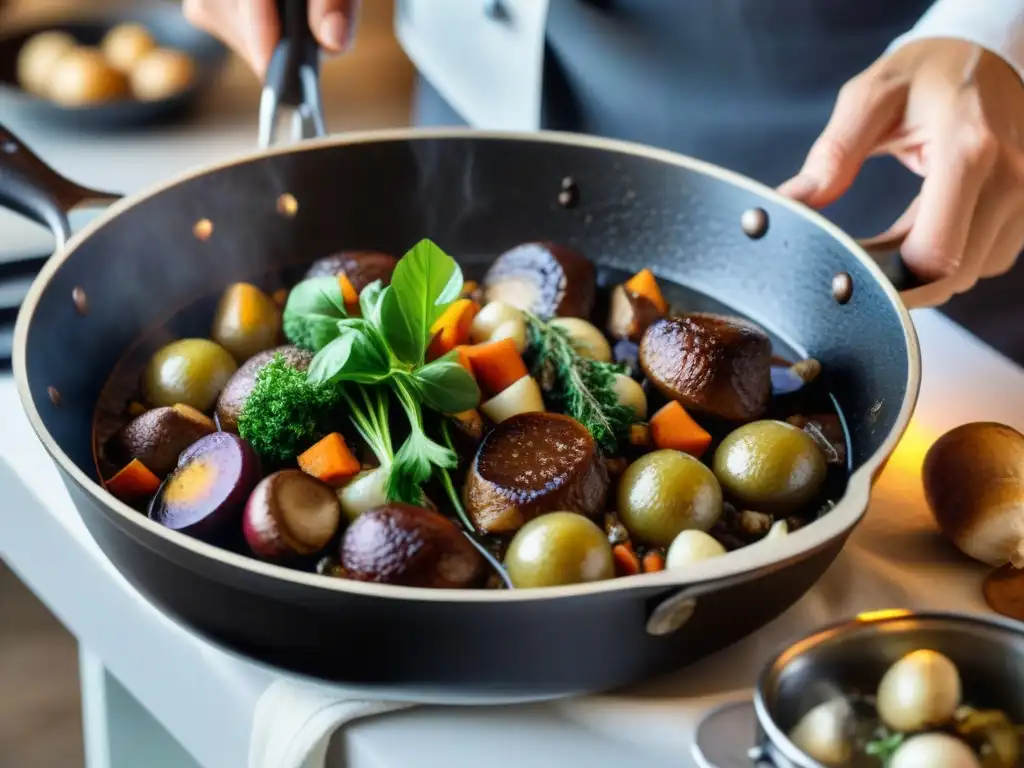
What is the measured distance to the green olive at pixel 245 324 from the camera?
3.92ft

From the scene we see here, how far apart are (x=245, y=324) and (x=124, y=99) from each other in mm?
1112

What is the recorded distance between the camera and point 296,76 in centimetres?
149

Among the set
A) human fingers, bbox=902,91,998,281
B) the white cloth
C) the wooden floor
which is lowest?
the wooden floor

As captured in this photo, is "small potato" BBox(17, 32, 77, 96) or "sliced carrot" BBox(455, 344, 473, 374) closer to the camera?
"sliced carrot" BBox(455, 344, 473, 374)

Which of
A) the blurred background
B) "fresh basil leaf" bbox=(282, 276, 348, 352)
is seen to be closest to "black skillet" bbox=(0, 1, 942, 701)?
"fresh basil leaf" bbox=(282, 276, 348, 352)

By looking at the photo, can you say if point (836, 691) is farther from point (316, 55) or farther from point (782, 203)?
point (316, 55)

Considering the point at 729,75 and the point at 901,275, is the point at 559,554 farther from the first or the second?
the point at 729,75

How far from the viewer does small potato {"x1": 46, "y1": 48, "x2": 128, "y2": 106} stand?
2051 millimetres

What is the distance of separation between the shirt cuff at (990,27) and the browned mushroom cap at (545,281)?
50 cm

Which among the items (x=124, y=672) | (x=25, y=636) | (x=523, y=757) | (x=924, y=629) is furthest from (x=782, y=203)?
(x=25, y=636)

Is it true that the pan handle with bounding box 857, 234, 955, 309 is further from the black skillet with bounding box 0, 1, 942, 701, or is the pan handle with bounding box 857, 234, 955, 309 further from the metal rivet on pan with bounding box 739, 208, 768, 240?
the metal rivet on pan with bounding box 739, 208, 768, 240

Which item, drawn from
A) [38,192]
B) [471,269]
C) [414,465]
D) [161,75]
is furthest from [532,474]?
[161,75]

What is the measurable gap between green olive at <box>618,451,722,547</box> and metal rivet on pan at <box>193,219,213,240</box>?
62cm

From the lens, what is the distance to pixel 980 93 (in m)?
1.30
